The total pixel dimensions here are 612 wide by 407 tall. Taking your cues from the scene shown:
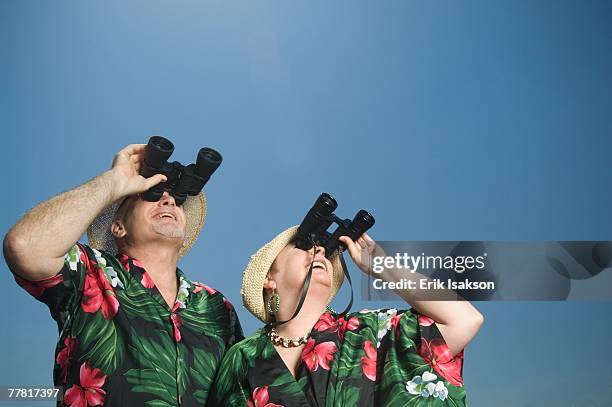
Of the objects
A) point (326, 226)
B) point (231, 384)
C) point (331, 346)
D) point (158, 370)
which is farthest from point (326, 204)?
point (158, 370)

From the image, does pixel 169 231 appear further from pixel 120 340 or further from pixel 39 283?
pixel 39 283

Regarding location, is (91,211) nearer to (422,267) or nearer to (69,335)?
(69,335)

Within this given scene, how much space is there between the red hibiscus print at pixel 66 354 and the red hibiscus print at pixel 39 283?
9.2 inches

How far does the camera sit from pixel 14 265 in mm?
2693

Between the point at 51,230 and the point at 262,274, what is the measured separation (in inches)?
29.7

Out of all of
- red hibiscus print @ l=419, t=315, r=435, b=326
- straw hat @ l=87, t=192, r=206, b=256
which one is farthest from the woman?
straw hat @ l=87, t=192, r=206, b=256

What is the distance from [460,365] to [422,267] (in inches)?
24.8

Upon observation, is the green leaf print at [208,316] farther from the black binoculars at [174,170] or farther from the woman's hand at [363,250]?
the woman's hand at [363,250]

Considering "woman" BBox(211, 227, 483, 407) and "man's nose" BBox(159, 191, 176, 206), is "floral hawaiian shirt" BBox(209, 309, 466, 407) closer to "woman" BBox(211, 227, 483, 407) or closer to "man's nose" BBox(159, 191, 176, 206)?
"woman" BBox(211, 227, 483, 407)

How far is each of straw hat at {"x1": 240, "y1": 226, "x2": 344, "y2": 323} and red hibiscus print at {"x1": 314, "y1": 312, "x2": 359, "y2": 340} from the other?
91 millimetres

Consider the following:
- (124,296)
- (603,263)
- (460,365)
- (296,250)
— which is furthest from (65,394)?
(603,263)

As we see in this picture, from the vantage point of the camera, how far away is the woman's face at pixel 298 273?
294 centimetres

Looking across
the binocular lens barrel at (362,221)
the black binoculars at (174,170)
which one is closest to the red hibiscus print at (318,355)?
the binocular lens barrel at (362,221)

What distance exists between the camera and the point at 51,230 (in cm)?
Result: 268
